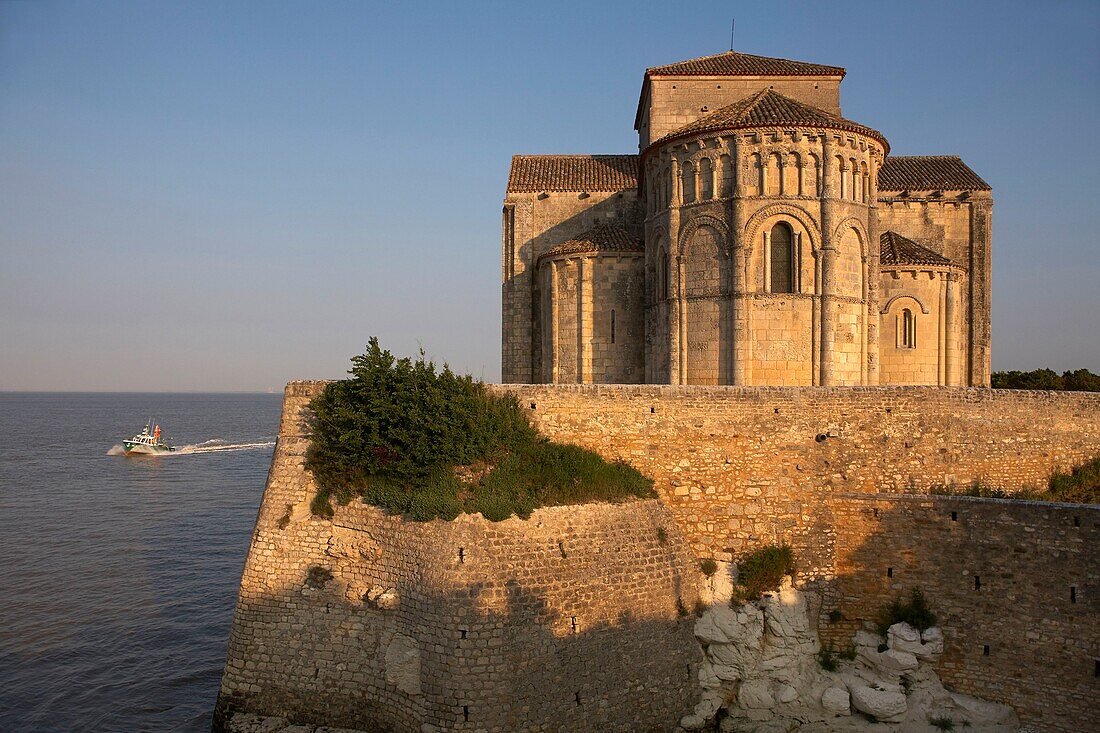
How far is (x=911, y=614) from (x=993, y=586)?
4.20 feet

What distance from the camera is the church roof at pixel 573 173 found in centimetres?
2048

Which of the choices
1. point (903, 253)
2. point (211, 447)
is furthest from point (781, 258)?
point (211, 447)

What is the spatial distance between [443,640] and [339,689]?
2137 mm

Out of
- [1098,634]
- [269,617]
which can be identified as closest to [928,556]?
[1098,634]

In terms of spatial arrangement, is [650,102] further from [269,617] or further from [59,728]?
[59,728]

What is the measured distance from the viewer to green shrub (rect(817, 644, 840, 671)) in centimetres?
1158

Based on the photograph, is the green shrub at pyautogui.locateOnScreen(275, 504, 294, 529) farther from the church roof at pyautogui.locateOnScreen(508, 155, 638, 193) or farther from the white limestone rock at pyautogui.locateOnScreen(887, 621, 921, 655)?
the church roof at pyautogui.locateOnScreen(508, 155, 638, 193)

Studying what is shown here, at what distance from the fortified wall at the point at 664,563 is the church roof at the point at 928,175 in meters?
8.82

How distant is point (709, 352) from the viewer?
15.7 metres

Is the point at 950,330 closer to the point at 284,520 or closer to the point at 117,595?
the point at 284,520

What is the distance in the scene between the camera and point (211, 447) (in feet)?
178

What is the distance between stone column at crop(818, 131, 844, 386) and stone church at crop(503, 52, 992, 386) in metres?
0.03

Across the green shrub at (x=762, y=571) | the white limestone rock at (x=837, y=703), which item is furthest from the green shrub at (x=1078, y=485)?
the white limestone rock at (x=837, y=703)

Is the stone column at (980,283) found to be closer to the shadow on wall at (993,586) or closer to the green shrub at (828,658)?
the shadow on wall at (993,586)
